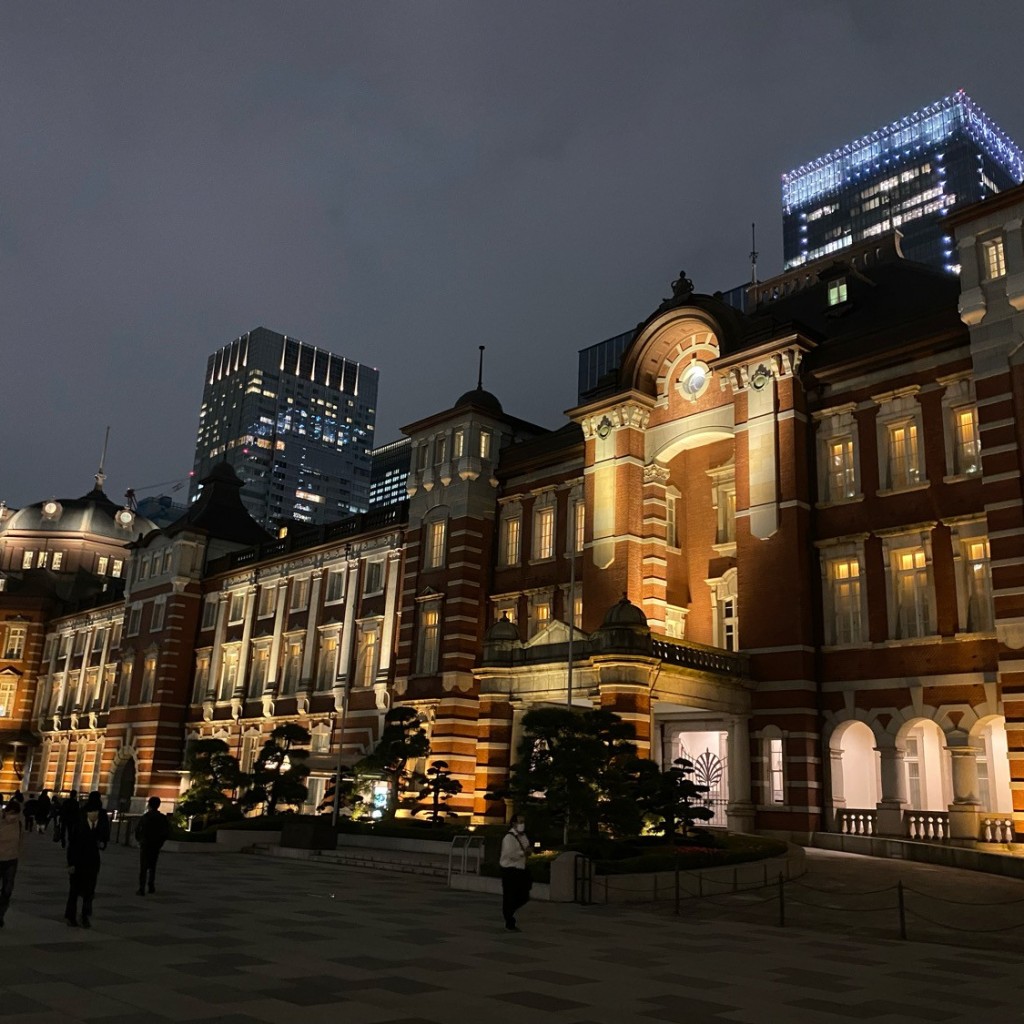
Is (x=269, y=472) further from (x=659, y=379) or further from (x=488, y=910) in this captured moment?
(x=488, y=910)

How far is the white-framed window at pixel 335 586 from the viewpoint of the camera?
48.0m

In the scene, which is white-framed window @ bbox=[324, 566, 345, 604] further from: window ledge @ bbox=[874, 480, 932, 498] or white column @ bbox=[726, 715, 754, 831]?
window ledge @ bbox=[874, 480, 932, 498]

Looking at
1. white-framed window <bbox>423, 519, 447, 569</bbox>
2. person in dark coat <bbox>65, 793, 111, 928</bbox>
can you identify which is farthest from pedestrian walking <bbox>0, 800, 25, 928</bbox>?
white-framed window <bbox>423, 519, 447, 569</bbox>

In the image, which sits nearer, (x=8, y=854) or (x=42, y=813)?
(x=8, y=854)

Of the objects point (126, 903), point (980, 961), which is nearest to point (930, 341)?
point (980, 961)

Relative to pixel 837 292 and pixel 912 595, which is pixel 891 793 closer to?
pixel 912 595

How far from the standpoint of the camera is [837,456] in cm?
3070

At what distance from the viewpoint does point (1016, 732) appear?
2397 centimetres

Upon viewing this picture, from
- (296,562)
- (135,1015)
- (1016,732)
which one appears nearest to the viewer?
(135,1015)

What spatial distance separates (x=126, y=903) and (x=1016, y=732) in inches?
770

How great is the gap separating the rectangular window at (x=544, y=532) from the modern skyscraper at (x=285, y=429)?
12578 cm

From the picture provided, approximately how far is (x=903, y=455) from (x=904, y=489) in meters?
1.17

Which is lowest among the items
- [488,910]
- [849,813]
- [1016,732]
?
[488,910]

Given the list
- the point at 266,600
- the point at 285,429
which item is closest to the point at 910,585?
the point at 266,600
